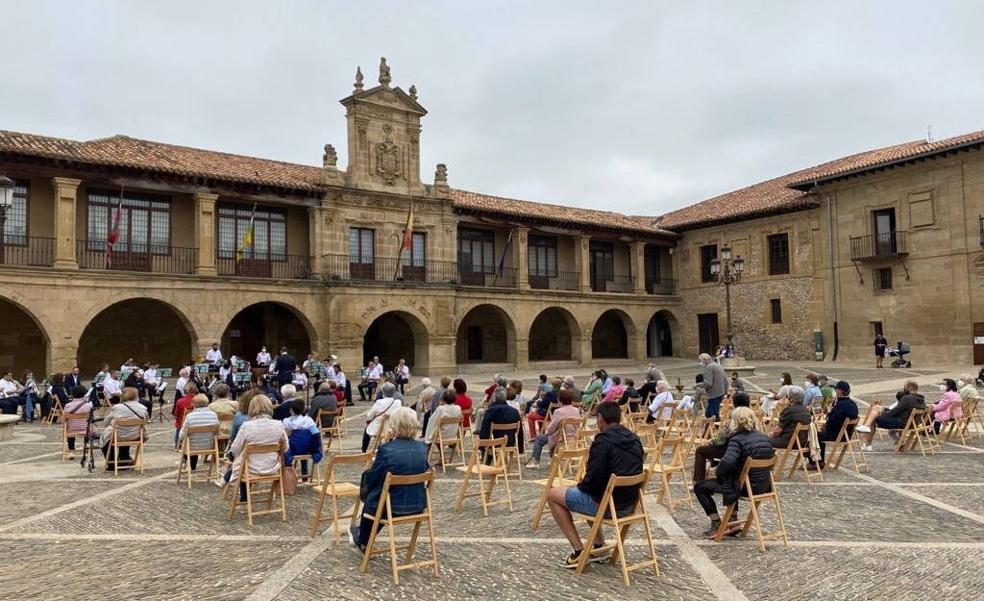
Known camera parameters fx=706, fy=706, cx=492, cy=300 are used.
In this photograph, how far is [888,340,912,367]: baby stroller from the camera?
25844 millimetres

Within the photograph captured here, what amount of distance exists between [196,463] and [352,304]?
15901 mm

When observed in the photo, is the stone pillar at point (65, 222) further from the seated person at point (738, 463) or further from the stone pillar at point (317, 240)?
the seated person at point (738, 463)

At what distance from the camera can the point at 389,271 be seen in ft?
87.0

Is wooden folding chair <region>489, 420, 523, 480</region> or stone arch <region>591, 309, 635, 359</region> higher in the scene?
stone arch <region>591, 309, 635, 359</region>

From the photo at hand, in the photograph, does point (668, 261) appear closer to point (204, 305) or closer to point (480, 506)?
point (204, 305)

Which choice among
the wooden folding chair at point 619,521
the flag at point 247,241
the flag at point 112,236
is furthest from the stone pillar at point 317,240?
the wooden folding chair at point 619,521

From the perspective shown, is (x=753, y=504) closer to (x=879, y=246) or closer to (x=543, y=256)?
(x=879, y=246)

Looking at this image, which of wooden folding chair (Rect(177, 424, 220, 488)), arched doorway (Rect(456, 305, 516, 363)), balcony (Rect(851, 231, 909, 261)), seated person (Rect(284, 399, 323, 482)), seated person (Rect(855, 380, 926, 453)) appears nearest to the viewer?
seated person (Rect(284, 399, 323, 482))

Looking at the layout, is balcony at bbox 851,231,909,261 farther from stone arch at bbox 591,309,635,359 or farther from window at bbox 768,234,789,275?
stone arch at bbox 591,309,635,359

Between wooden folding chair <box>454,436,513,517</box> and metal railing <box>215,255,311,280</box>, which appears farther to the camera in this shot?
metal railing <box>215,255,311,280</box>

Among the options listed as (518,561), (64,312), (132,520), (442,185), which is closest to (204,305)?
(64,312)

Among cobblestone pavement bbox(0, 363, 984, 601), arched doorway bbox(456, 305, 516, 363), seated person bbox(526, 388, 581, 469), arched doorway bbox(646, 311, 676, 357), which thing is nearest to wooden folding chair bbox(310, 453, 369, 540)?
cobblestone pavement bbox(0, 363, 984, 601)

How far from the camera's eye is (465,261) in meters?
30.3

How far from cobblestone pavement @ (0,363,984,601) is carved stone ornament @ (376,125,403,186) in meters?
19.2
